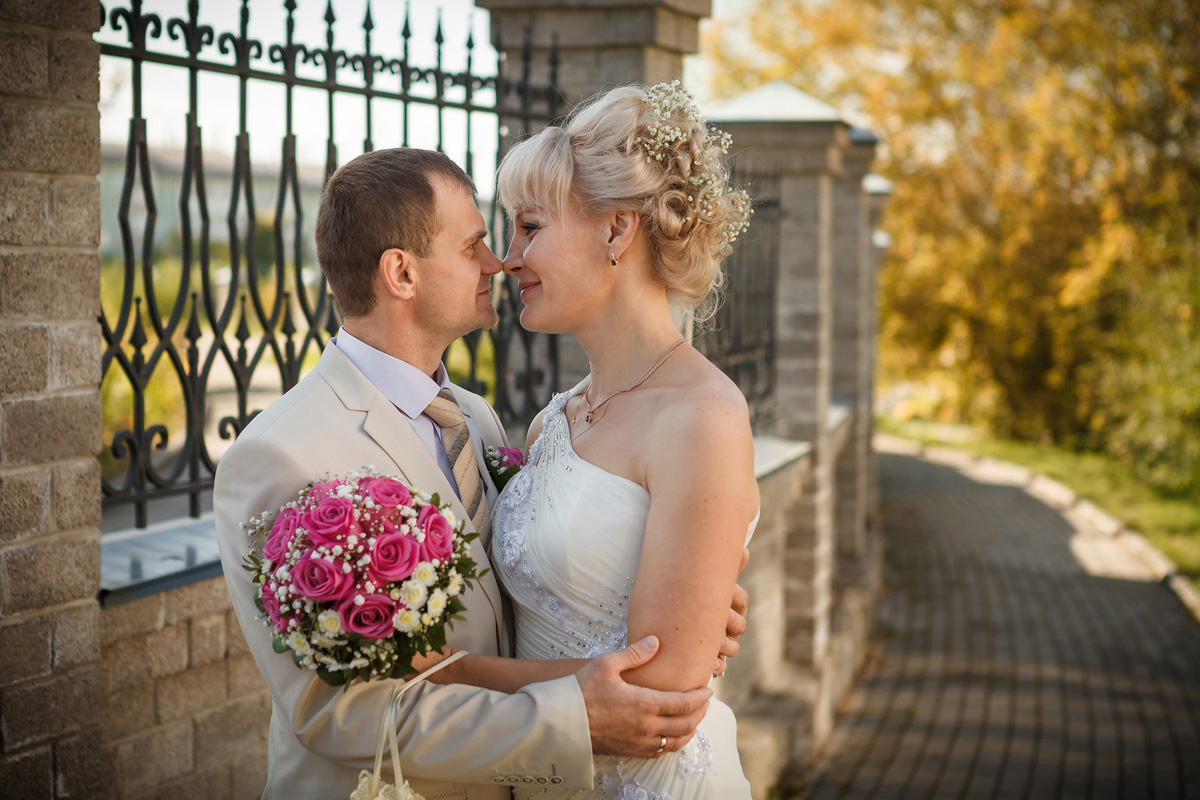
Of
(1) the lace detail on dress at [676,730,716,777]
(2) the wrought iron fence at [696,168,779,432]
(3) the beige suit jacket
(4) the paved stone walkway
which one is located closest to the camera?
(3) the beige suit jacket

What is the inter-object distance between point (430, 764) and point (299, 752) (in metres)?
0.35

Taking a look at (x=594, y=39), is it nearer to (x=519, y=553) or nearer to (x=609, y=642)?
(x=519, y=553)

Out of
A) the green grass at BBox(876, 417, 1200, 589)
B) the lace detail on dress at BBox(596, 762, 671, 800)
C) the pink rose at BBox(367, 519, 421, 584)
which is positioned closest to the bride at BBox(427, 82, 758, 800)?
the lace detail on dress at BBox(596, 762, 671, 800)

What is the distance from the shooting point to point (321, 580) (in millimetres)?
1685

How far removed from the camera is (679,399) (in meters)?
2.18

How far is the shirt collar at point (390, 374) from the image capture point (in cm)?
230

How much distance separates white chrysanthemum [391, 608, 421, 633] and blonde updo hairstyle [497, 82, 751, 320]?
1.05m

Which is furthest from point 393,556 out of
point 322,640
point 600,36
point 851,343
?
point 851,343

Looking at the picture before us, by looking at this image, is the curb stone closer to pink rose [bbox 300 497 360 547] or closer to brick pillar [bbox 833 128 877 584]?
brick pillar [bbox 833 128 877 584]

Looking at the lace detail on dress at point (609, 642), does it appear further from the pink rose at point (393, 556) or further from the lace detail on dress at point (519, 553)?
the pink rose at point (393, 556)

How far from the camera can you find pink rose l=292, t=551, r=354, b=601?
1.67 m

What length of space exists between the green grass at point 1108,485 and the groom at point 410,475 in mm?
10317

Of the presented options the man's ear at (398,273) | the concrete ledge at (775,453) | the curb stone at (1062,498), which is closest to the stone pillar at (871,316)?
the curb stone at (1062,498)

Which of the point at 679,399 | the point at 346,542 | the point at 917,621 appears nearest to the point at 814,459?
the point at 917,621
